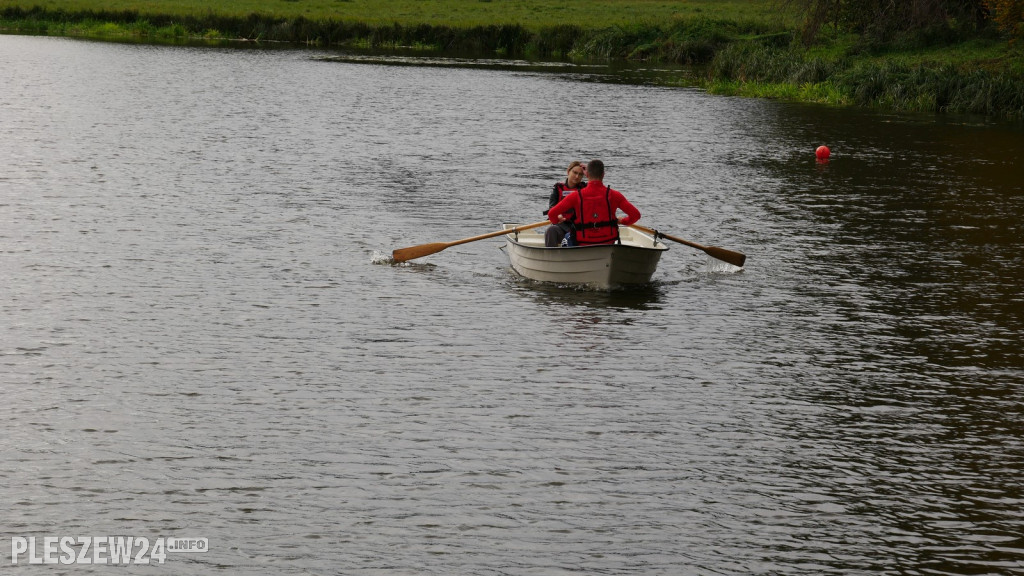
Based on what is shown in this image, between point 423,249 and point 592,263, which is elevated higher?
point 592,263

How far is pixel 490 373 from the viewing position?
1457cm

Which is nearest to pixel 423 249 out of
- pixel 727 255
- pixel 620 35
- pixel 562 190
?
pixel 562 190

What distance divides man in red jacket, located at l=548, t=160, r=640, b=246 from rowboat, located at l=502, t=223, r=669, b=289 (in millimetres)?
319

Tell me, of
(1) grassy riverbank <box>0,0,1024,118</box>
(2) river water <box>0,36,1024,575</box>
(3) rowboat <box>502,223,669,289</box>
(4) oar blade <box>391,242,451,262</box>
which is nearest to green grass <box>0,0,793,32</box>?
(1) grassy riverbank <box>0,0,1024,118</box>

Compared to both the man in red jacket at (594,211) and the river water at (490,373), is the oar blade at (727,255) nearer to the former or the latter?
the river water at (490,373)

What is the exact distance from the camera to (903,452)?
1230 cm

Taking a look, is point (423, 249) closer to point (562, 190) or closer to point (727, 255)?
point (562, 190)

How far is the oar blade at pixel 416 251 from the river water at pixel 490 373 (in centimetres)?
34

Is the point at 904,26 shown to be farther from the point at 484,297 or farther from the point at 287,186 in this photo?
the point at 484,297

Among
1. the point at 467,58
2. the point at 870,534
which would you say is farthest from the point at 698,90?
the point at 870,534

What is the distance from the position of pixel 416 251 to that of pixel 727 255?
5256mm

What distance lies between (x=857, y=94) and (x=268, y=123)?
80.6ft

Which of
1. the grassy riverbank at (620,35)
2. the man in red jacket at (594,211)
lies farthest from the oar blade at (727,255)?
the grassy riverbank at (620,35)

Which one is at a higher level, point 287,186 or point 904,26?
point 904,26
